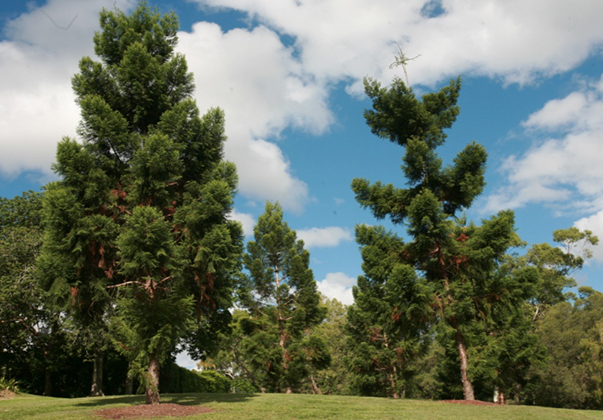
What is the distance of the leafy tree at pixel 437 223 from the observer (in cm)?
1616

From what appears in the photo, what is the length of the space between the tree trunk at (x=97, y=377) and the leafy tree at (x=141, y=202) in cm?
1050

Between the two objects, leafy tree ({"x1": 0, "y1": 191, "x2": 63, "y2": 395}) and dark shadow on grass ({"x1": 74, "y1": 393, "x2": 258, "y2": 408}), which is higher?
leafy tree ({"x1": 0, "y1": 191, "x2": 63, "y2": 395})

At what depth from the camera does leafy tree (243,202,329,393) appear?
2914cm

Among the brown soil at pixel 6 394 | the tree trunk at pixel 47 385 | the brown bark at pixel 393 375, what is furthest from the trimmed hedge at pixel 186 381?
the brown bark at pixel 393 375

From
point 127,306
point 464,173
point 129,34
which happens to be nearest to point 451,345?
point 464,173

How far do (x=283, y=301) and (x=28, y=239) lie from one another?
16.2 m

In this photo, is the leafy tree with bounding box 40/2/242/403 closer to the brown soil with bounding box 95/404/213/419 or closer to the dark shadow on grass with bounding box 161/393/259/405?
the brown soil with bounding box 95/404/213/419

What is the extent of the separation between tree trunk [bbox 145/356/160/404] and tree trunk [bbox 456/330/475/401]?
1051cm

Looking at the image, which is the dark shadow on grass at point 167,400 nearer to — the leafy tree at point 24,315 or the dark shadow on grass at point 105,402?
the dark shadow on grass at point 105,402

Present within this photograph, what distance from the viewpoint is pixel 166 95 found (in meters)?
15.5

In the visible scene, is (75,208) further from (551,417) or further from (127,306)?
(551,417)

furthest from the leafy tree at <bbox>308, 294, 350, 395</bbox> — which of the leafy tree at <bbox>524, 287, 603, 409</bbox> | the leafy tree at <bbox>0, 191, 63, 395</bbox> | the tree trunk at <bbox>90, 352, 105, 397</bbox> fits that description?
the leafy tree at <bbox>0, 191, 63, 395</bbox>

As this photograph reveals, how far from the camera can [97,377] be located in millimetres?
23469

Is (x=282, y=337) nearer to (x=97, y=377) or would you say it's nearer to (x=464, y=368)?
(x=97, y=377)
